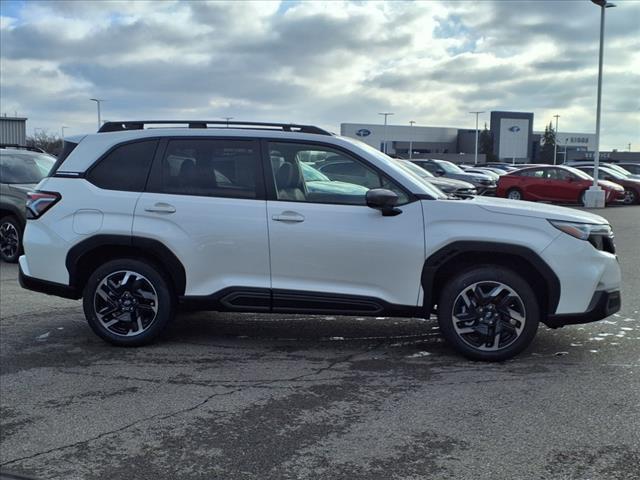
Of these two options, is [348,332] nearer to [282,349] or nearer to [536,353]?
[282,349]

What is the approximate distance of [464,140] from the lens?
10069 cm

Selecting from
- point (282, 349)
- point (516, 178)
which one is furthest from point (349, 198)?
point (516, 178)

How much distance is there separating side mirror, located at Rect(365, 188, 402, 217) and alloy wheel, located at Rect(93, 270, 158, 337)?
2.02 m

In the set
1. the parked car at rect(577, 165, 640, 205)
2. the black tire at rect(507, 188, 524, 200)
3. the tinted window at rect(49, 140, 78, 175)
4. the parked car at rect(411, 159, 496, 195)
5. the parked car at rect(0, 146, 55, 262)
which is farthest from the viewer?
the parked car at rect(577, 165, 640, 205)

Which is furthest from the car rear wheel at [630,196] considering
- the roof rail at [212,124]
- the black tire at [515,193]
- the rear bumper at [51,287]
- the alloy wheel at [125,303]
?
the rear bumper at [51,287]

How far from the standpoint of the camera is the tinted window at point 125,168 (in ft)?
18.2

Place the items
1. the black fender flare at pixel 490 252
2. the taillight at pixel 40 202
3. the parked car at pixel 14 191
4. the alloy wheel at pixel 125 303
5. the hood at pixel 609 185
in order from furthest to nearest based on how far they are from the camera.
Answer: the hood at pixel 609 185, the parked car at pixel 14 191, the taillight at pixel 40 202, the alloy wheel at pixel 125 303, the black fender flare at pixel 490 252

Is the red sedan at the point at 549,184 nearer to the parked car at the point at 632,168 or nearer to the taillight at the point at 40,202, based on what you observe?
the parked car at the point at 632,168

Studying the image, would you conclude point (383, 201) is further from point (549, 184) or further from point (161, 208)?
point (549, 184)

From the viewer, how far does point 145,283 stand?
5469mm

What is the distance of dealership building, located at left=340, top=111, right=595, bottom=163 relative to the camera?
89250 mm

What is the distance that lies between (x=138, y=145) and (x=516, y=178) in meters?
18.5

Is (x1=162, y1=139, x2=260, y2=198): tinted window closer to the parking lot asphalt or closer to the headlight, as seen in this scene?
the parking lot asphalt

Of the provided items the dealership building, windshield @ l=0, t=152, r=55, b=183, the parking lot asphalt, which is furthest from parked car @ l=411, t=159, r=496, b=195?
the dealership building
